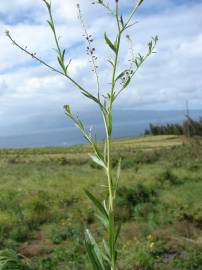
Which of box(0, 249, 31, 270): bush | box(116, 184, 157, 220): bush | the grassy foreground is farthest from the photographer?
box(116, 184, 157, 220): bush

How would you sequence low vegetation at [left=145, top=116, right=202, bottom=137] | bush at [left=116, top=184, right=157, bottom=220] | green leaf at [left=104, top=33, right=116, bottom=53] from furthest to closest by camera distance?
low vegetation at [left=145, top=116, right=202, bottom=137], bush at [left=116, top=184, right=157, bottom=220], green leaf at [left=104, top=33, right=116, bottom=53]

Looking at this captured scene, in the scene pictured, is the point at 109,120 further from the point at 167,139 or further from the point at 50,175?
the point at 167,139

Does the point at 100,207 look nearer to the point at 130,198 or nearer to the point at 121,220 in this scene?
the point at 121,220

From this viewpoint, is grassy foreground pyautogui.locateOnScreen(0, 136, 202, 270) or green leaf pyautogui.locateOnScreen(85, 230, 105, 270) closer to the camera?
green leaf pyautogui.locateOnScreen(85, 230, 105, 270)

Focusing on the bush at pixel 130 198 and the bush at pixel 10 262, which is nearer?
the bush at pixel 10 262

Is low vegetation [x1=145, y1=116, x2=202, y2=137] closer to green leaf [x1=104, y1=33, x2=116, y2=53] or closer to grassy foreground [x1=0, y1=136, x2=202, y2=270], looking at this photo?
grassy foreground [x1=0, y1=136, x2=202, y2=270]

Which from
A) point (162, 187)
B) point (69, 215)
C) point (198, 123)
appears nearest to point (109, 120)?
point (69, 215)

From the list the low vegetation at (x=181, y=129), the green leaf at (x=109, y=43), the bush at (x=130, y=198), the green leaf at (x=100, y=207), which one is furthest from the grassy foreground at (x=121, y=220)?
the low vegetation at (x=181, y=129)

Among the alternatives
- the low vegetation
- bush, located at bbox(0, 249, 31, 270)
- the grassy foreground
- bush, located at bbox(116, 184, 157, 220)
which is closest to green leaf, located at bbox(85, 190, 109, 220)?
bush, located at bbox(0, 249, 31, 270)

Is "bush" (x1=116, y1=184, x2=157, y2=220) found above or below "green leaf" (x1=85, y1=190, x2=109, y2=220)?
below

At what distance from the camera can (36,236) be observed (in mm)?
10570

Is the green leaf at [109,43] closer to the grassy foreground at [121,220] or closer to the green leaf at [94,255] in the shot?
the green leaf at [94,255]

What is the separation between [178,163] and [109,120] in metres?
22.2

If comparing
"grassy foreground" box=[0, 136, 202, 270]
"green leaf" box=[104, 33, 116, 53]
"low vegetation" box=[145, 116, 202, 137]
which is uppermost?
"green leaf" box=[104, 33, 116, 53]
